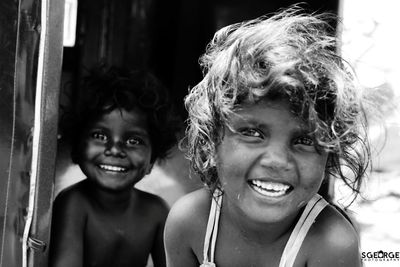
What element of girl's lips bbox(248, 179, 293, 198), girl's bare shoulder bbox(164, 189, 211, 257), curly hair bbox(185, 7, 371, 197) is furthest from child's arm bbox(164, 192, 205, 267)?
girl's lips bbox(248, 179, 293, 198)

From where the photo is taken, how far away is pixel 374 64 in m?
1.97

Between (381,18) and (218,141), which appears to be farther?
(381,18)

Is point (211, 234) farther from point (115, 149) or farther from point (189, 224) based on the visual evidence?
point (115, 149)

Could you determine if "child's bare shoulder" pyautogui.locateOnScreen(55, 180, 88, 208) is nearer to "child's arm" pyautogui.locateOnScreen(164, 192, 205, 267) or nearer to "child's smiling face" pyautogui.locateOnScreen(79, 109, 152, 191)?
"child's smiling face" pyautogui.locateOnScreen(79, 109, 152, 191)

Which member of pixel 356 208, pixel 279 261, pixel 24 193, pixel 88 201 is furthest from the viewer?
pixel 88 201

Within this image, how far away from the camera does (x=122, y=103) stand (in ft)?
8.07

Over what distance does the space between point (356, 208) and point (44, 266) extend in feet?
3.44

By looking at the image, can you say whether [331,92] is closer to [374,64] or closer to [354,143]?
[354,143]

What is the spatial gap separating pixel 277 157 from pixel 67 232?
3.37ft

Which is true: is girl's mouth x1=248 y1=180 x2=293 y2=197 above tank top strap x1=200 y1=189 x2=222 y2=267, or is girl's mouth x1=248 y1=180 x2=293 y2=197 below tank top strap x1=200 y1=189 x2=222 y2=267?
above

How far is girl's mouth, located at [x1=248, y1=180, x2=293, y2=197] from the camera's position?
1.71 meters

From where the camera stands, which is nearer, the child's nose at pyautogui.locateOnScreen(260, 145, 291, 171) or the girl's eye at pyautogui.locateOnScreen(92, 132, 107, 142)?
the child's nose at pyautogui.locateOnScreen(260, 145, 291, 171)

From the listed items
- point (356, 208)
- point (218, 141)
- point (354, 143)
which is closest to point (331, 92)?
point (354, 143)

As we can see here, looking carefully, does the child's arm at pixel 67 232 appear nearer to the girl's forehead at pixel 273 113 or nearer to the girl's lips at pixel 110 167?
the girl's lips at pixel 110 167
